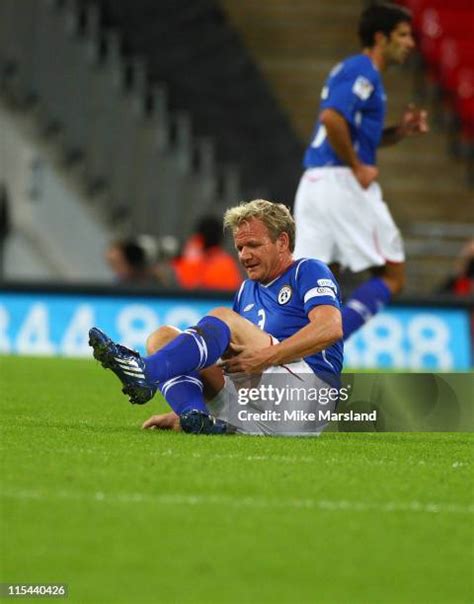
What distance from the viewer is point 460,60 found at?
22.4 metres

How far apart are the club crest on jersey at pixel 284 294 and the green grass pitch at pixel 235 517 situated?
0.60 metres

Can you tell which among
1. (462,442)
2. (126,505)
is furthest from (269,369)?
(126,505)

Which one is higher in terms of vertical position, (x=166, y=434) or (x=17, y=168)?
(x=17, y=168)

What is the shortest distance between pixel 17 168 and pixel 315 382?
37.7 feet

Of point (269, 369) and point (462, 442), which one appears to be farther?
point (462, 442)

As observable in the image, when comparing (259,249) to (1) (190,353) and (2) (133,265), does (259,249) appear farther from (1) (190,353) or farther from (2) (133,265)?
(2) (133,265)

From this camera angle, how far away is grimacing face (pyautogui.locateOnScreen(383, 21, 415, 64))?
426 inches

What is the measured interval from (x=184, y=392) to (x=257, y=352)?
376mm

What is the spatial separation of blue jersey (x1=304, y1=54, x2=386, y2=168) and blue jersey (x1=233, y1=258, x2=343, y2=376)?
325 cm

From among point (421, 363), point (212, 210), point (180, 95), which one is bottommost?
point (421, 363)

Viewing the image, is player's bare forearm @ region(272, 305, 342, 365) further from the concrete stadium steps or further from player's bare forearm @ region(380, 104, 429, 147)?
the concrete stadium steps

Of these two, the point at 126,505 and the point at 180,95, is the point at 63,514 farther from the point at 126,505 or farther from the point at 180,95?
the point at 180,95

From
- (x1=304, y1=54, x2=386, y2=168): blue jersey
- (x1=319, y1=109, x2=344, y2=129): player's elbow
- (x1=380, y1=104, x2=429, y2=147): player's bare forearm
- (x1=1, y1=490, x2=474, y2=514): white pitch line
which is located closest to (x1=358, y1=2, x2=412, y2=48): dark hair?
(x1=304, y1=54, x2=386, y2=168): blue jersey

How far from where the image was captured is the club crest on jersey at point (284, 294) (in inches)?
295
